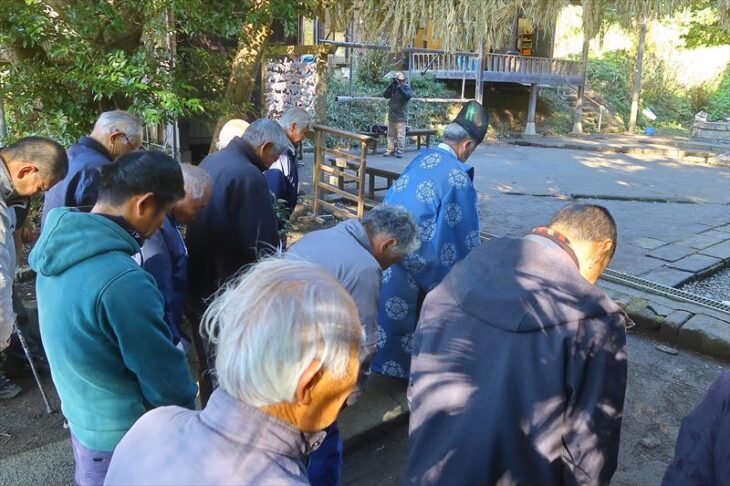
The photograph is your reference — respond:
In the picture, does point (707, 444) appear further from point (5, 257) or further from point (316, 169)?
point (316, 169)

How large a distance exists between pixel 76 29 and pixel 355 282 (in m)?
3.42

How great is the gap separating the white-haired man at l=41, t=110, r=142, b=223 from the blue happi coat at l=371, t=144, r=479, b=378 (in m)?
1.45

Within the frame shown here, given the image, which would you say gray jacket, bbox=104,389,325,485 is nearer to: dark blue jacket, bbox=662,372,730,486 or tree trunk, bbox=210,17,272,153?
dark blue jacket, bbox=662,372,730,486

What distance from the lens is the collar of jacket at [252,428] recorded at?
102 cm

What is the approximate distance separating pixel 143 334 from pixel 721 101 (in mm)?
26235

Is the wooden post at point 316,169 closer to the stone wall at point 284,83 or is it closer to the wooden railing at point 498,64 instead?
the stone wall at point 284,83

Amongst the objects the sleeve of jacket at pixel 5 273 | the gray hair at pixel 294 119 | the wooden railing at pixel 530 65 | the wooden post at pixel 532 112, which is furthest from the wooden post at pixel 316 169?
the wooden post at pixel 532 112

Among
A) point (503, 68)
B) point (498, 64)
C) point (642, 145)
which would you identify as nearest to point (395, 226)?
point (642, 145)

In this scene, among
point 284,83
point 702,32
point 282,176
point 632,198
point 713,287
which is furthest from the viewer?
point 702,32

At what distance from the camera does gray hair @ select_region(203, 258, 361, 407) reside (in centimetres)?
100

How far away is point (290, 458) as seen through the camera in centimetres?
104

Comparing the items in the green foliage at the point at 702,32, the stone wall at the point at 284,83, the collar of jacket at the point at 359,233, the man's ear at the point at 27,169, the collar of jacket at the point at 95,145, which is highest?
the green foliage at the point at 702,32

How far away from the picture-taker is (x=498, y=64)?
1880 cm

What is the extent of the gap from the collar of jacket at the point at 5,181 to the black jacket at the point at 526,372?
79.0 inches
